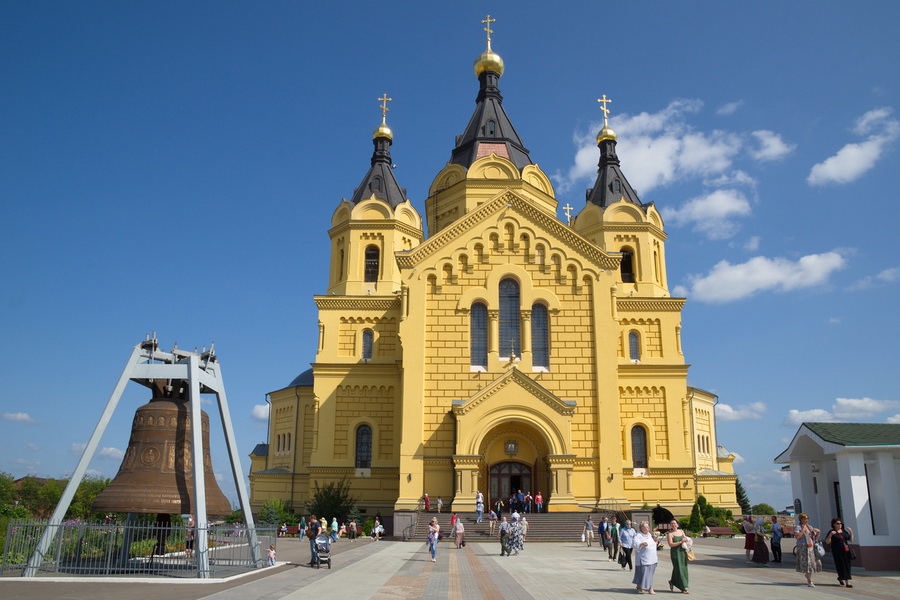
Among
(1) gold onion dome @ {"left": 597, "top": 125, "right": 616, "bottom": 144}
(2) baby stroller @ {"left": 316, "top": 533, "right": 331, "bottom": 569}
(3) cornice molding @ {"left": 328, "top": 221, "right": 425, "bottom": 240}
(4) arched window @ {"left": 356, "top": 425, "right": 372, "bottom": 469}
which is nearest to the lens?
(2) baby stroller @ {"left": 316, "top": 533, "right": 331, "bottom": 569}

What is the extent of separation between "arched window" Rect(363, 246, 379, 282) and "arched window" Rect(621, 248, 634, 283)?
13952mm

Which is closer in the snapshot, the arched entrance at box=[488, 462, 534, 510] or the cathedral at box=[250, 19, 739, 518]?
the cathedral at box=[250, 19, 739, 518]

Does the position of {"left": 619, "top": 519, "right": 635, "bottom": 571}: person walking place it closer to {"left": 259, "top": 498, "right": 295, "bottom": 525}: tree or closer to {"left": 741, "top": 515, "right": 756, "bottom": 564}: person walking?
{"left": 741, "top": 515, "right": 756, "bottom": 564}: person walking

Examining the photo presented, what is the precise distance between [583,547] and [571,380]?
28.5ft

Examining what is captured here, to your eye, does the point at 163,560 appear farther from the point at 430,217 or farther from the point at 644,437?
the point at 430,217

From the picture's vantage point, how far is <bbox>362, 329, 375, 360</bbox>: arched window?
128 ft

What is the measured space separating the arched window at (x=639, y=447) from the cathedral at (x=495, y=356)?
3.1 inches

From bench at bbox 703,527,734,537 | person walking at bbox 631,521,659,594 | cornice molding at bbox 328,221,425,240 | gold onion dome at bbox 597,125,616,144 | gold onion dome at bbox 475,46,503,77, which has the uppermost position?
gold onion dome at bbox 475,46,503,77

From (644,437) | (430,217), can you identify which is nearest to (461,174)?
(430,217)

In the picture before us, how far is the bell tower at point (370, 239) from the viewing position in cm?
4053

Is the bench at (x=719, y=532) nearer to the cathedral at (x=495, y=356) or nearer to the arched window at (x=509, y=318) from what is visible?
the cathedral at (x=495, y=356)

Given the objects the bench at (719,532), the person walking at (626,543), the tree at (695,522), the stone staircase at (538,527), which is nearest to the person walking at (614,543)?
the person walking at (626,543)

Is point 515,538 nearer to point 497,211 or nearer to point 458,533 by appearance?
point 458,533

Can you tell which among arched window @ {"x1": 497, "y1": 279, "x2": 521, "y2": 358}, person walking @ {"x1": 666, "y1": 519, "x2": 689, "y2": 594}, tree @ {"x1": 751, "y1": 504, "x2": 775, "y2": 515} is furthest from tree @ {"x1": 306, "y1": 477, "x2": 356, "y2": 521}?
tree @ {"x1": 751, "y1": 504, "x2": 775, "y2": 515}
